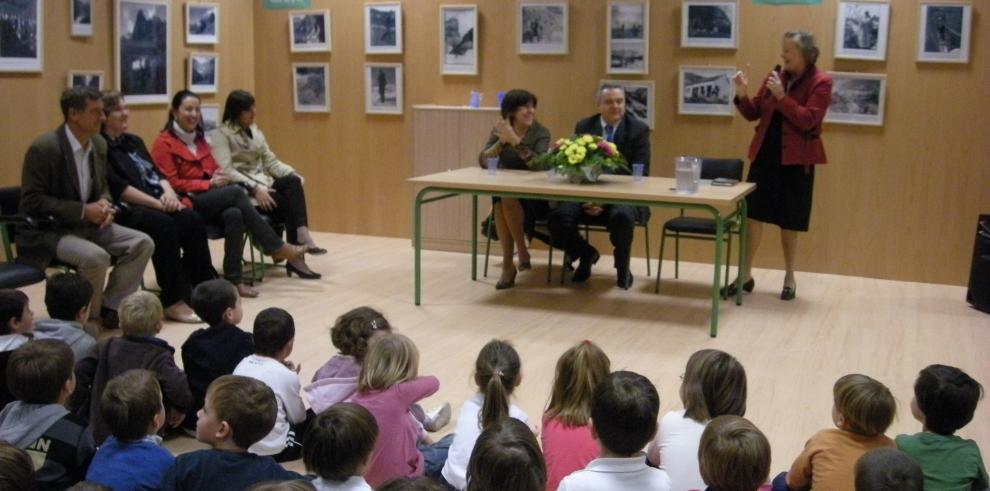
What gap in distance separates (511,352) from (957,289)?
5.07m

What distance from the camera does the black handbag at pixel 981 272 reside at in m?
6.62

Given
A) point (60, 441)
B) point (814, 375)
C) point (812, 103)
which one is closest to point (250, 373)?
point (60, 441)

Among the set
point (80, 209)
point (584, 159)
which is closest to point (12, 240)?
point (80, 209)

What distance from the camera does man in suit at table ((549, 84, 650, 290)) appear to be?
23.0 ft

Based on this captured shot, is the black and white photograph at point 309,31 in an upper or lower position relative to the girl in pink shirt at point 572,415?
upper

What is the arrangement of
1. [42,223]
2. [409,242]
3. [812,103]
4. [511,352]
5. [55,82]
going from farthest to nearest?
1. [409,242]
2. [55,82]
3. [812,103]
4. [42,223]
5. [511,352]

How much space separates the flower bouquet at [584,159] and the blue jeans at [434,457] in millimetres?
2778

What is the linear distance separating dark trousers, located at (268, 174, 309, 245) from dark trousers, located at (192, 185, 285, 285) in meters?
0.43

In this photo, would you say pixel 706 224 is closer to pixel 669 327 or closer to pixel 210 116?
pixel 669 327

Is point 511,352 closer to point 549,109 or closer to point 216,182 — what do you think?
point 216,182

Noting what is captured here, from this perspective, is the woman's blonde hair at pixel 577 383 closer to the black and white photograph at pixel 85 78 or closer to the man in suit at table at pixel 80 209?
the man in suit at table at pixel 80 209

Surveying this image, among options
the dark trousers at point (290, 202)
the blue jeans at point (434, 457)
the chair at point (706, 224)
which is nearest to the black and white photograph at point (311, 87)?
the dark trousers at point (290, 202)

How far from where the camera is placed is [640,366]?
534 cm

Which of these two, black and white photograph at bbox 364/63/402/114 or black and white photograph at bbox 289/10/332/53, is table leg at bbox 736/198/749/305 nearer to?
black and white photograph at bbox 364/63/402/114
